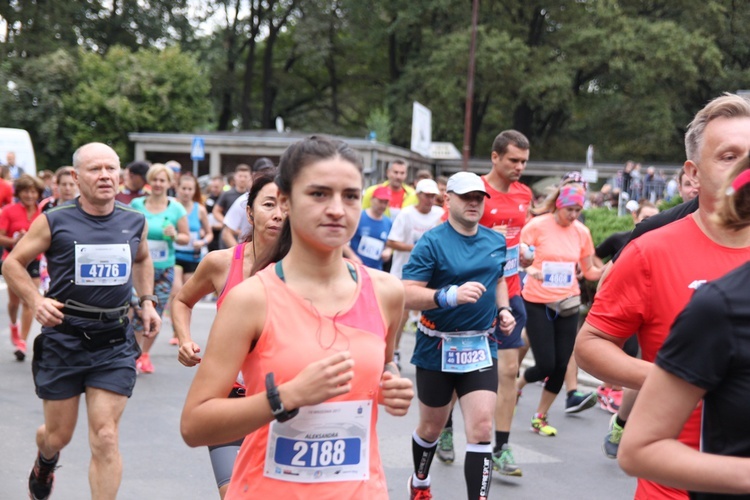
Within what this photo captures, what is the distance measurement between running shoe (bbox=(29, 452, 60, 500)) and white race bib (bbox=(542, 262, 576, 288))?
14.2ft

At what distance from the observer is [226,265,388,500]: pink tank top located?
8.96ft

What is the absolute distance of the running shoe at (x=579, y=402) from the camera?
29.6ft

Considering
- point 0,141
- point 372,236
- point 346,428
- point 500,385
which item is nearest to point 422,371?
point 500,385

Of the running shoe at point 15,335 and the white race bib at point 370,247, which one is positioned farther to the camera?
the white race bib at point 370,247

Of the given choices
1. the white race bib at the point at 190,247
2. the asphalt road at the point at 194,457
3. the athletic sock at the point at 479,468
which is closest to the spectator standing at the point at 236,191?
the white race bib at the point at 190,247

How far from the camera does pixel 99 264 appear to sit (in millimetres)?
5742

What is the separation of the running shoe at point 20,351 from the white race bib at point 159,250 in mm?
1841

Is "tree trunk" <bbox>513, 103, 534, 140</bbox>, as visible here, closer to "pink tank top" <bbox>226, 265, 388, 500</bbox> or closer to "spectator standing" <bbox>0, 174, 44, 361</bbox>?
"spectator standing" <bbox>0, 174, 44, 361</bbox>

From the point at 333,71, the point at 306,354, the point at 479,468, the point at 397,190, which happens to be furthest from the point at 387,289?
the point at 333,71

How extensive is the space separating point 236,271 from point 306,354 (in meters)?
1.87

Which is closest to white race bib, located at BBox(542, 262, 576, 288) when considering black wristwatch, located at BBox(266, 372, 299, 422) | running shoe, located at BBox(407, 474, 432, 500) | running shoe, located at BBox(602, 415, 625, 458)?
running shoe, located at BBox(602, 415, 625, 458)

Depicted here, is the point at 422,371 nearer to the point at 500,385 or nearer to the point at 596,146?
the point at 500,385

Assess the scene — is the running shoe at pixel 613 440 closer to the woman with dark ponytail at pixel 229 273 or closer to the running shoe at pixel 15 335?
the woman with dark ponytail at pixel 229 273

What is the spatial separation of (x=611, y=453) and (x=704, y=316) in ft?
18.6
